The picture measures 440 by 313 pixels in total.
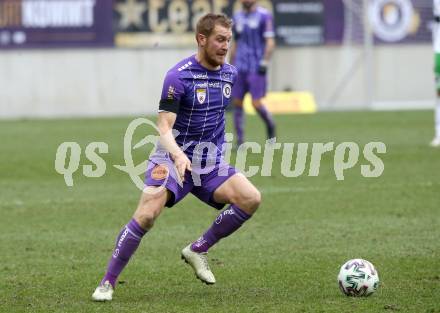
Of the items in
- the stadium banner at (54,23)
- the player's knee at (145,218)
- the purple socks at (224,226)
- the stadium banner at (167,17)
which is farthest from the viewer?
the stadium banner at (167,17)

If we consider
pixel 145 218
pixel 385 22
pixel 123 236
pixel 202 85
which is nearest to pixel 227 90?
pixel 202 85

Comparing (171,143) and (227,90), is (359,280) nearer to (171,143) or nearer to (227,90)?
(171,143)

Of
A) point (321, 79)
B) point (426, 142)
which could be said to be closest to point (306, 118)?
point (321, 79)

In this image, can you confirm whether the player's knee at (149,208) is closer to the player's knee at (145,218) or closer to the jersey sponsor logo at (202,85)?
the player's knee at (145,218)

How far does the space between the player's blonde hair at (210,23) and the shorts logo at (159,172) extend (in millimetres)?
966

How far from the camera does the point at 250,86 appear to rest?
17.6 metres

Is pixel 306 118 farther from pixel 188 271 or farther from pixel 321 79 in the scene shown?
pixel 188 271

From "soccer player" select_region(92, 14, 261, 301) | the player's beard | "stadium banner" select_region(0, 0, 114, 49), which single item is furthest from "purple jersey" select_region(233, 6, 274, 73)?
"stadium banner" select_region(0, 0, 114, 49)

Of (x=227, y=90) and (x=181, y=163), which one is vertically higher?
(x=227, y=90)

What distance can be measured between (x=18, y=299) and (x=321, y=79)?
79.4ft

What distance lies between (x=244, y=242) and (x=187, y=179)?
233 centimetres

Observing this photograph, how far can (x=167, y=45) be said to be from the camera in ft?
97.6

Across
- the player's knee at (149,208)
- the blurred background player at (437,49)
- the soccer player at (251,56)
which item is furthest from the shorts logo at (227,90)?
the soccer player at (251,56)

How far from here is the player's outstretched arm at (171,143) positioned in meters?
7.11
